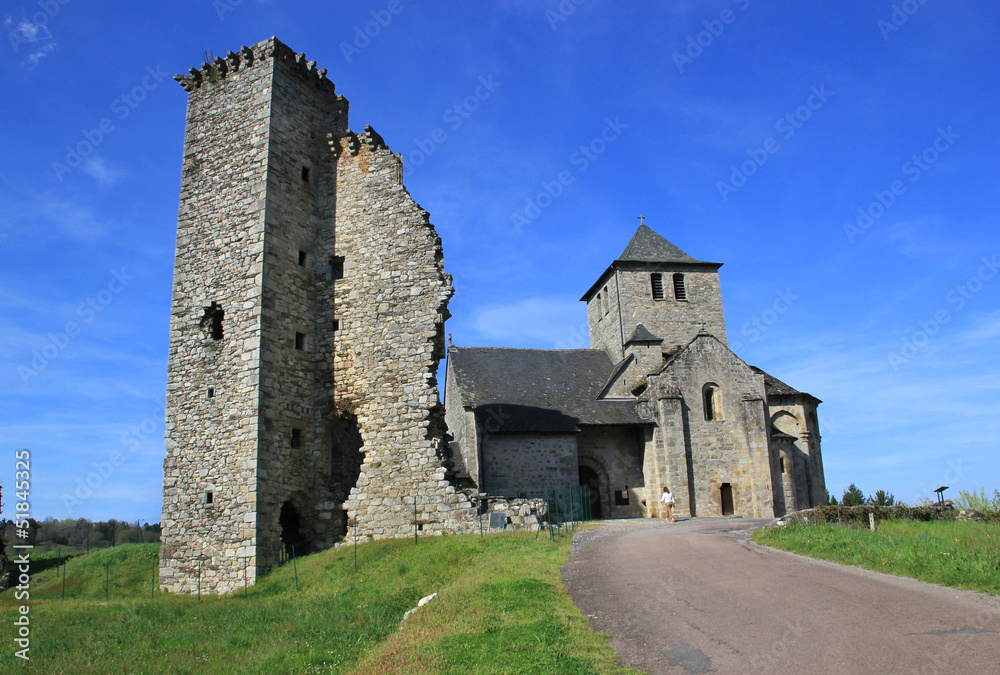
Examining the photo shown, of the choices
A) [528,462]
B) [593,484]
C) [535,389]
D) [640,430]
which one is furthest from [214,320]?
[640,430]

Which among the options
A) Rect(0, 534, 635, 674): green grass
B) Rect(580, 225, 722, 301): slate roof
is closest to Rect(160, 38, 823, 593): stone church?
Rect(0, 534, 635, 674): green grass

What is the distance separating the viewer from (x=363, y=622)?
9.58 metres

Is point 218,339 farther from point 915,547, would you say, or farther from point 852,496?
point 852,496

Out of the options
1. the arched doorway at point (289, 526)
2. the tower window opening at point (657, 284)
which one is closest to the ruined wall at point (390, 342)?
the arched doorway at point (289, 526)

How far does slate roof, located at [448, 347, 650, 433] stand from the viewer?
1089 inches

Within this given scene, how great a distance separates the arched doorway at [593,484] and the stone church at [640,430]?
5cm

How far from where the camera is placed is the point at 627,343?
33875 mm

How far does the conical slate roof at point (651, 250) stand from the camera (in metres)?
37.0

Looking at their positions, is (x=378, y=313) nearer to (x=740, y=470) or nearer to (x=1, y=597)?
(x=1, y=597)

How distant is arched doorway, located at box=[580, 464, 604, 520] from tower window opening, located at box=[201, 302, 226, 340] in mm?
16654

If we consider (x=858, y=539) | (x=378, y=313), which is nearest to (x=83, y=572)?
(x=378, y=313)

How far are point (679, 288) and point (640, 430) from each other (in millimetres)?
11332

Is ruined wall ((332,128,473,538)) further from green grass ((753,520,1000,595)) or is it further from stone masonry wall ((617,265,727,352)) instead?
stone masonry wall ((617,265,727,352))

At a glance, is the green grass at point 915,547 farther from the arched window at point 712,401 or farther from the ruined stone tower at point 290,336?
the arched window at point 712,401
